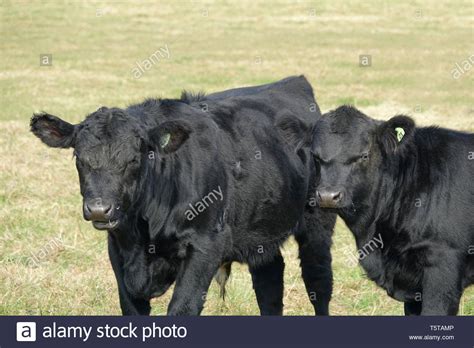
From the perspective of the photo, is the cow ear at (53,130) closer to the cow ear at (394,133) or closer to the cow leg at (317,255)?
the cow ear at (394,133)

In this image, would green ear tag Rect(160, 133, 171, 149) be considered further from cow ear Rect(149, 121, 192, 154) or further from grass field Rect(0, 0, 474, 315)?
grass field Rect(0, 0, 474, 315)

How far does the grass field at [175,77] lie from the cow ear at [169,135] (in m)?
1.85

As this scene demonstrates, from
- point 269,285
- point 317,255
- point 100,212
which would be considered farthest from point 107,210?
point 317,255

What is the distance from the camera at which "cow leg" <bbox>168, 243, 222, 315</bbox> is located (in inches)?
247

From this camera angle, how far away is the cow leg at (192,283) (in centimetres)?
627

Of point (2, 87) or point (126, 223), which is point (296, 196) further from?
point (2, 87)

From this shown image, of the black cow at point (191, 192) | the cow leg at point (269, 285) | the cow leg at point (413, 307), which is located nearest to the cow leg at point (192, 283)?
the black cow at point (191, 192)

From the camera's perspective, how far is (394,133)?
6.63m

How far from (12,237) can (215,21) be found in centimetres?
3016

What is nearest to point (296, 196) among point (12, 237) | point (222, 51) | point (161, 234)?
point (161, 234)

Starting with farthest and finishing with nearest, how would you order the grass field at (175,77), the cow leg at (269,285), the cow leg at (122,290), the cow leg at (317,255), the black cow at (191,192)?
the grass field at (175,77), the cow leg at (317,255), the cow leg at (269,285), the cow leg at (122,290), the black cow at (191,192)

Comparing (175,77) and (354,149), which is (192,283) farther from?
(175,77)

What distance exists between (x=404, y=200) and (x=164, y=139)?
168cm

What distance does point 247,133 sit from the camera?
24.1 ft
